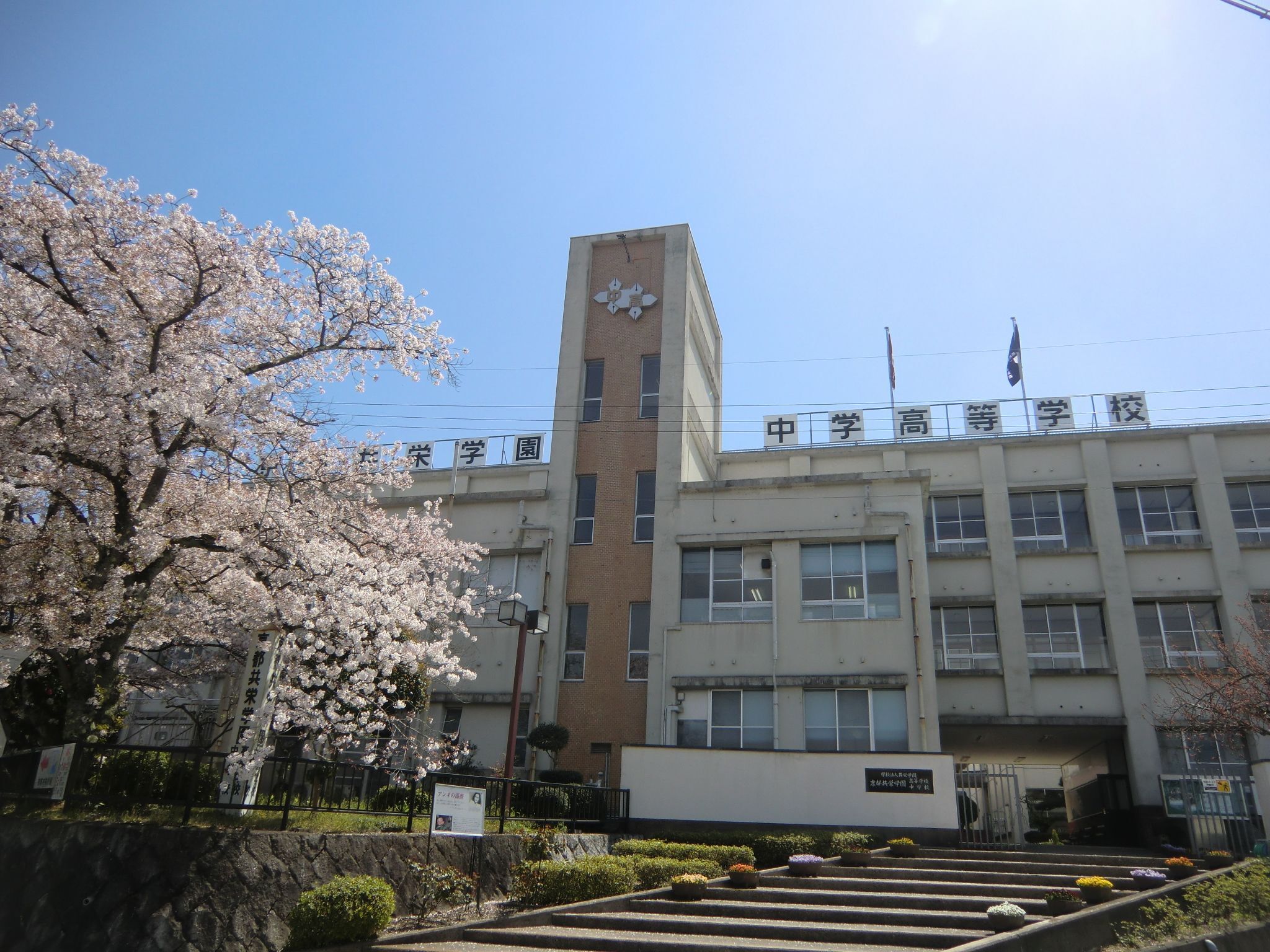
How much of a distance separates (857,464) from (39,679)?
86.7 feet

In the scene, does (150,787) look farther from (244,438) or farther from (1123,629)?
(1123,629)

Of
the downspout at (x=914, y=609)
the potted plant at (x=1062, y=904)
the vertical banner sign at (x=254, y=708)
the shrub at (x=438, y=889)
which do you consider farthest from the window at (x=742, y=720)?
the vertical banner sign at (x=254, y=708)

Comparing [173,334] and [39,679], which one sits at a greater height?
[173,334]

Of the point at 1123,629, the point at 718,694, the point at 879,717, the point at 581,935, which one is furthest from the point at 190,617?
the point at 1123,629

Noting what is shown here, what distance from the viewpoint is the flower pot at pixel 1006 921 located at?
34.8 feet

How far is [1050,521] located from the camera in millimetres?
31641

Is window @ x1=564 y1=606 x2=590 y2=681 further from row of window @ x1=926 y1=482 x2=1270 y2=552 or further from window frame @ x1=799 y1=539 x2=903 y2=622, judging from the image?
row of window @ x1=926 y1=482 x2=1270 y2=552

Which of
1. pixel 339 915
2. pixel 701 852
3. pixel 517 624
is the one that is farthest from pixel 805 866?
pixel 339 915

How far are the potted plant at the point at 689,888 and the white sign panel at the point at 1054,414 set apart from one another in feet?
80.3

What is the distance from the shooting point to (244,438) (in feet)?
49.9

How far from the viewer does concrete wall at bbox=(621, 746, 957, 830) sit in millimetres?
19391

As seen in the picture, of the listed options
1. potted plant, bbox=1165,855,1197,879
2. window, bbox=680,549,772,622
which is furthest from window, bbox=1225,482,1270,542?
potted plant, bbox=1165,855,1197,879

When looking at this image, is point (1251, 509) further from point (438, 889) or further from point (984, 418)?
point (438, 889)

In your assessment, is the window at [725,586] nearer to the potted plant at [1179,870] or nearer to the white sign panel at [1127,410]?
the potted plant at [1179,870]
